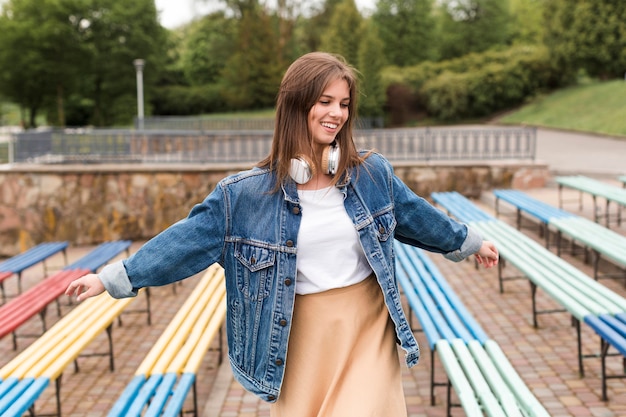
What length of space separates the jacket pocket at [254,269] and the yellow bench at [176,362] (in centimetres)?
163

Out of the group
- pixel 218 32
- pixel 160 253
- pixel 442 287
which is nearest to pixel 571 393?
pixel 442 287

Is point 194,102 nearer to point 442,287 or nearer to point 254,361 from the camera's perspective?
point 442,287

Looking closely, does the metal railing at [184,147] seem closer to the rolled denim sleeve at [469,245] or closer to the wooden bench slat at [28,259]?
the wooden bench slat at [28,259]

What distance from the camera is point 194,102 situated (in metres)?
41.2

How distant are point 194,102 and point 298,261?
40.2 metres

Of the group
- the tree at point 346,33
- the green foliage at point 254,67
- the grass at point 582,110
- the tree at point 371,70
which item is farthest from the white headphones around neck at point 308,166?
the green foliage at point 254,67

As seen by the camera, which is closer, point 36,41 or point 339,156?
point 339,156

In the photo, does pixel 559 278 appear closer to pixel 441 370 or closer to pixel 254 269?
pixel 441 370

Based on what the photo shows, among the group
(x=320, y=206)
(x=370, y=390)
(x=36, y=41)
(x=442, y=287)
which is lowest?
(x=442, y=287)

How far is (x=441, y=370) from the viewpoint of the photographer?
542 centimetres

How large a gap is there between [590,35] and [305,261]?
3307cm

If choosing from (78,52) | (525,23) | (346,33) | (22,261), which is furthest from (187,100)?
(22,261)

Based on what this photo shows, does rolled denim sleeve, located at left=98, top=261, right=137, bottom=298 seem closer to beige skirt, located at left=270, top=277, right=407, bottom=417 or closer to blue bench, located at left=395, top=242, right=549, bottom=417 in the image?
beige skirt, located at left=270, top=277, right=407, bottom=417

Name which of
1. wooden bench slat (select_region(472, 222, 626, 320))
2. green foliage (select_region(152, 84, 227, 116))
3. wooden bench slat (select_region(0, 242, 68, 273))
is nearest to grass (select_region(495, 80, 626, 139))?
green foliage (select_region(152, 84, 227, 116))
